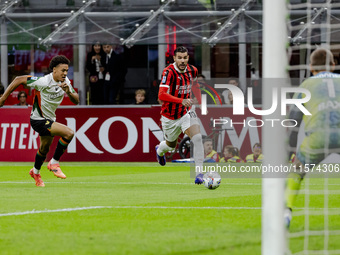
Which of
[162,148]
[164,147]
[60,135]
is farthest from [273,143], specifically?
[162,148]

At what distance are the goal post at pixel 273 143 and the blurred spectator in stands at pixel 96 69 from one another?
52.7 feet

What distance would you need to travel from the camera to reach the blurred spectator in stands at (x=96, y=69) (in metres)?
21.0

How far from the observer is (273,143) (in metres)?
4.99

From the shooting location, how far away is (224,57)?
76.1 ft

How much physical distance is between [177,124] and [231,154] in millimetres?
5769

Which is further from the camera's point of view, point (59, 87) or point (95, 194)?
point (59, 87)

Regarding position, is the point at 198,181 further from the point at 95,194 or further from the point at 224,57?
the point at 224,57

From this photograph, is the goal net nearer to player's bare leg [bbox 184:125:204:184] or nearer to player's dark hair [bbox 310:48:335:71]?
player's dark hair [bbox 310:48:335:71]

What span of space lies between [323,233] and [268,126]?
79.6 inches

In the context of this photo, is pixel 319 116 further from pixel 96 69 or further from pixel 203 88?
pixel 96 69

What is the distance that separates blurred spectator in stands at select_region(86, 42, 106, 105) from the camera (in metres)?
21.0

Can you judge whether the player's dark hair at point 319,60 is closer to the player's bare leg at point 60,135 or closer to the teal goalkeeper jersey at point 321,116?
the teal goalkeeper jersey at point 321,116

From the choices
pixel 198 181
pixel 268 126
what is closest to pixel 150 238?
pixel 268 126

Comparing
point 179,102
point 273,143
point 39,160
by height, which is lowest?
point 39,160
